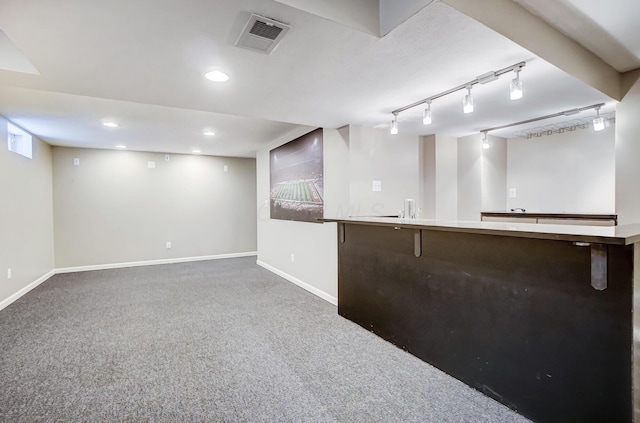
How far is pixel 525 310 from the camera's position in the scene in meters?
1.74

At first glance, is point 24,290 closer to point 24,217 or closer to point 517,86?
point 24,217

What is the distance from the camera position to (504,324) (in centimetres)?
184

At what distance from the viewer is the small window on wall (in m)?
4.01

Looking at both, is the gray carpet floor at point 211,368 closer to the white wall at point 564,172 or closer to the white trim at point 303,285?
the white trim at point 303,285

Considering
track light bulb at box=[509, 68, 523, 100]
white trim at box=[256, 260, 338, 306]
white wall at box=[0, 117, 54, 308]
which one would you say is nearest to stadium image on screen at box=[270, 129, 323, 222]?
white trim at box=[256, 260, 338, 306]

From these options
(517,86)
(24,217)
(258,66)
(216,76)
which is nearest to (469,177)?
(517,86)

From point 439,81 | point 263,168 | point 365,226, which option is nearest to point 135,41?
point 439,81

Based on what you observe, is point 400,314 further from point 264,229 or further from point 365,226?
point 264,229

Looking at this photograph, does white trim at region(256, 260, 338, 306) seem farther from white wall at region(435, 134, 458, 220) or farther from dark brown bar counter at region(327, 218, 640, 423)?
white wall at region(435, 134, 458, 220)

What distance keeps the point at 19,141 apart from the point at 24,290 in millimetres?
2132

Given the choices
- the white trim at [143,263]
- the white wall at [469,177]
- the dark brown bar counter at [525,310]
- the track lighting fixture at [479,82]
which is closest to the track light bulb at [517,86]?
the track lighting fixture at [479,82]

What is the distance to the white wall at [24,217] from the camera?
3721 millimetres

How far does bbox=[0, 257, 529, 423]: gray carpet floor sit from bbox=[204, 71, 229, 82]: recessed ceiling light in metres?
2.16

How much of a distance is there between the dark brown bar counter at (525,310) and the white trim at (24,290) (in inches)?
176
